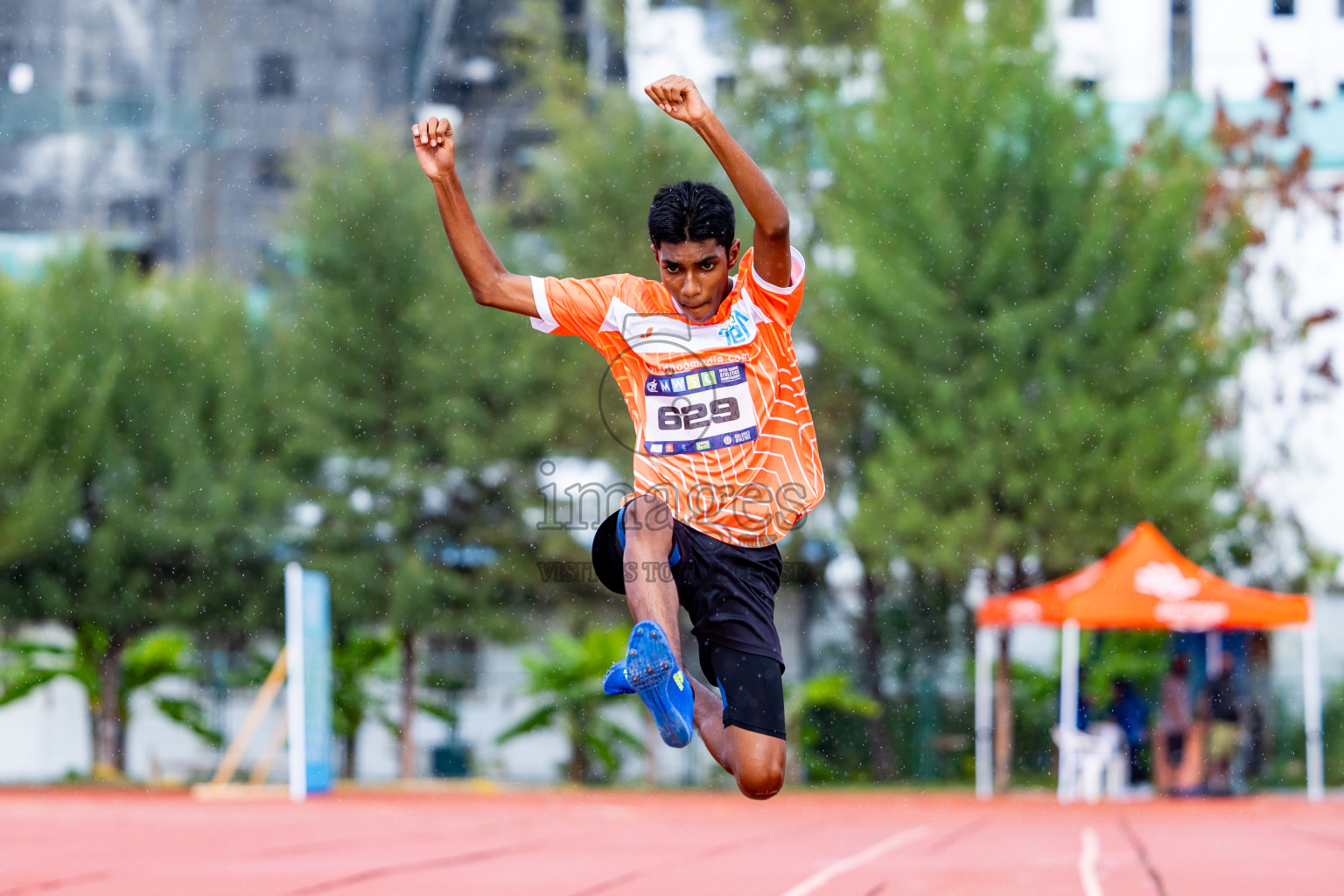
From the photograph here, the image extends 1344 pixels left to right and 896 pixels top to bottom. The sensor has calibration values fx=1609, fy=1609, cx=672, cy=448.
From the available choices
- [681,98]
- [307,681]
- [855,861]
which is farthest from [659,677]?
[307,681]

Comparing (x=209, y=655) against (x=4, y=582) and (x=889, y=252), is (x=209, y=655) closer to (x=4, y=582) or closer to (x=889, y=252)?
(x=4, y=582)

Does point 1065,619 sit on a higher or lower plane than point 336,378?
lower

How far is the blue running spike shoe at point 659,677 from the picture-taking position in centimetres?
450

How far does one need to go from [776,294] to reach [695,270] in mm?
336

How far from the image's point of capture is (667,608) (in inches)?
187

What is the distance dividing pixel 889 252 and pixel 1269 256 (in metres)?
6.73

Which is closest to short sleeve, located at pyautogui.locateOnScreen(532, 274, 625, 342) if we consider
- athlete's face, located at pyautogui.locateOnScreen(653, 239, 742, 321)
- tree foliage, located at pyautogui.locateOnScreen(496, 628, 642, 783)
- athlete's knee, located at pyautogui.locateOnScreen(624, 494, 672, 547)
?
athlete's face, located at pyautogui.locateOnScreen(653, 239, 742, 321)

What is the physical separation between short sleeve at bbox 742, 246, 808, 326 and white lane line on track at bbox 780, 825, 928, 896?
336 cm

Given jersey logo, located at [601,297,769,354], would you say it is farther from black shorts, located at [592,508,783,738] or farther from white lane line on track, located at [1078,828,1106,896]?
white lane line on track, located at [1078,828,1106,896]

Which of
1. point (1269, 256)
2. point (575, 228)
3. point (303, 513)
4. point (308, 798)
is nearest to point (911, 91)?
point (575, 228)

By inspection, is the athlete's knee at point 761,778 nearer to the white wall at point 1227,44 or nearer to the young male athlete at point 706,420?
the young male athlete at point 706,420

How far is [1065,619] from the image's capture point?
53.3ft

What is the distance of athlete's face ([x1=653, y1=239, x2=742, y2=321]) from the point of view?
4766mm

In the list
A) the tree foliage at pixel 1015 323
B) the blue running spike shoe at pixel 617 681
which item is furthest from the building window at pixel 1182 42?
the blue running spike shoe at pixel 617 681
